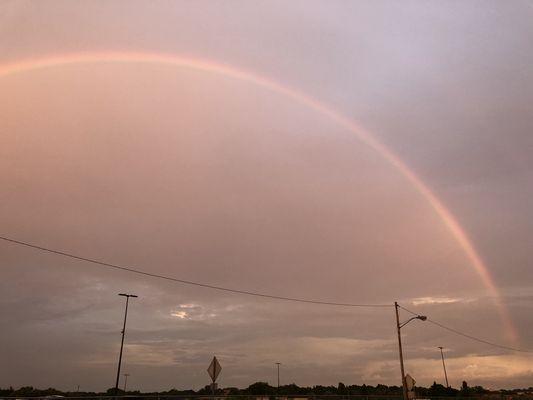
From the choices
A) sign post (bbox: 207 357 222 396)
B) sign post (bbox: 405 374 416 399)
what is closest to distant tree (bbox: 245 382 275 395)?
sign post (bbox: 405 374 416 399)

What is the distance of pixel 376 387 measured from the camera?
401 ft

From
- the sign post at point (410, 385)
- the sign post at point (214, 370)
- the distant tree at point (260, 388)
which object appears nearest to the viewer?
the sign post at point (214, 370)

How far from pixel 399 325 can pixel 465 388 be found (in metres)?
96.4

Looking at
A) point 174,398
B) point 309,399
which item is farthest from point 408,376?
point 174,398

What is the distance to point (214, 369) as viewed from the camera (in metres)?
18.6

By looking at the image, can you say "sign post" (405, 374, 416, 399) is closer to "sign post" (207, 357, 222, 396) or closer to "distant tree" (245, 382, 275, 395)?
"sign post" (207, 357, 222, 396)

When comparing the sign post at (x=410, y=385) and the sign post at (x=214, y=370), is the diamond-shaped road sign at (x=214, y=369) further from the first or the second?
the sign post at (x=410, y=385)

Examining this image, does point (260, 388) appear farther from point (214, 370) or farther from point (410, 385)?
point (214, 370)

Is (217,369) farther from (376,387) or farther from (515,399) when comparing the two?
(376,387)

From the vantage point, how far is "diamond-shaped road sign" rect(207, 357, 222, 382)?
1838 cm

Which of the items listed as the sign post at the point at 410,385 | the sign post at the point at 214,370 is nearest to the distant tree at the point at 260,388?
the sign post at the point at 410,385

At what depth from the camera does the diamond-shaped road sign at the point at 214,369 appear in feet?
60.3

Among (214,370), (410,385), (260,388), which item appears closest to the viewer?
(214,370)

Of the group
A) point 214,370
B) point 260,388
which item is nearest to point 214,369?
point 214,370
